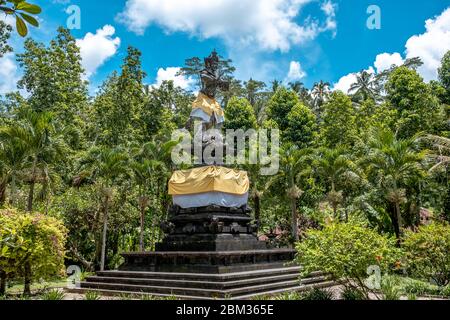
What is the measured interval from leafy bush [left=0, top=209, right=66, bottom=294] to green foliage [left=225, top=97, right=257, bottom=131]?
18.9 metres

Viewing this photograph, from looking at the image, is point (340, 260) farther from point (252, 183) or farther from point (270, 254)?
point (252, 183)

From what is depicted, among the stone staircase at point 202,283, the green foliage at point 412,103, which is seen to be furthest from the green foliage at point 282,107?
the stone staircase at point 202,283

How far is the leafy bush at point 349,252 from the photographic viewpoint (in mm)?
7566

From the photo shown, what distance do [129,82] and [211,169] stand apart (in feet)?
52.3

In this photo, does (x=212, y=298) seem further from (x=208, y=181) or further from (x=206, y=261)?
(x=208, y=181)

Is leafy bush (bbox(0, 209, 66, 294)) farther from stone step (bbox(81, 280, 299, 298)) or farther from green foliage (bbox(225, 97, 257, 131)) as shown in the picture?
green foliage (bbox(225, 97, 257, 131))

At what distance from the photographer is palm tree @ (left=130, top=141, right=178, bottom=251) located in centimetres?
1972

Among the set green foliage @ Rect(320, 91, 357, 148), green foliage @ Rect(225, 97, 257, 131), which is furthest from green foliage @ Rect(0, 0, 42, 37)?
green foliage @ Rect(320, 91, 357, 148)

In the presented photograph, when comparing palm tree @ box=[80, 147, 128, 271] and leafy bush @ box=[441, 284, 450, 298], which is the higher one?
palm tree @ box=[80, 147, 128, 271]

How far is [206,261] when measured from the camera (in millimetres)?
10898

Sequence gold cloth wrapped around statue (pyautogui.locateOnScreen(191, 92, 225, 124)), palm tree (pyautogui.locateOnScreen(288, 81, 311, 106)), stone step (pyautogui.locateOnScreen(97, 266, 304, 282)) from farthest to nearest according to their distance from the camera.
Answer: palm tree (pyautogui.locateOnScreen(288, 81, 311, 106)) < gold cloth wrapped around statue (pyautogui.locateOnScreen(191, 92, 225, 124)) < stone step (pyautogui.locateOnScreen(97, 266, 304, 282))

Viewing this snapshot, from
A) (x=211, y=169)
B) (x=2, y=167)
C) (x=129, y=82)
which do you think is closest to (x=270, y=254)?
(x=211, y=169)

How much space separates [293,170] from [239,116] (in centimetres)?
802

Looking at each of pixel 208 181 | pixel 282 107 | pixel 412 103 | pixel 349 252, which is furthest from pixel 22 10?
pixel 282 107
